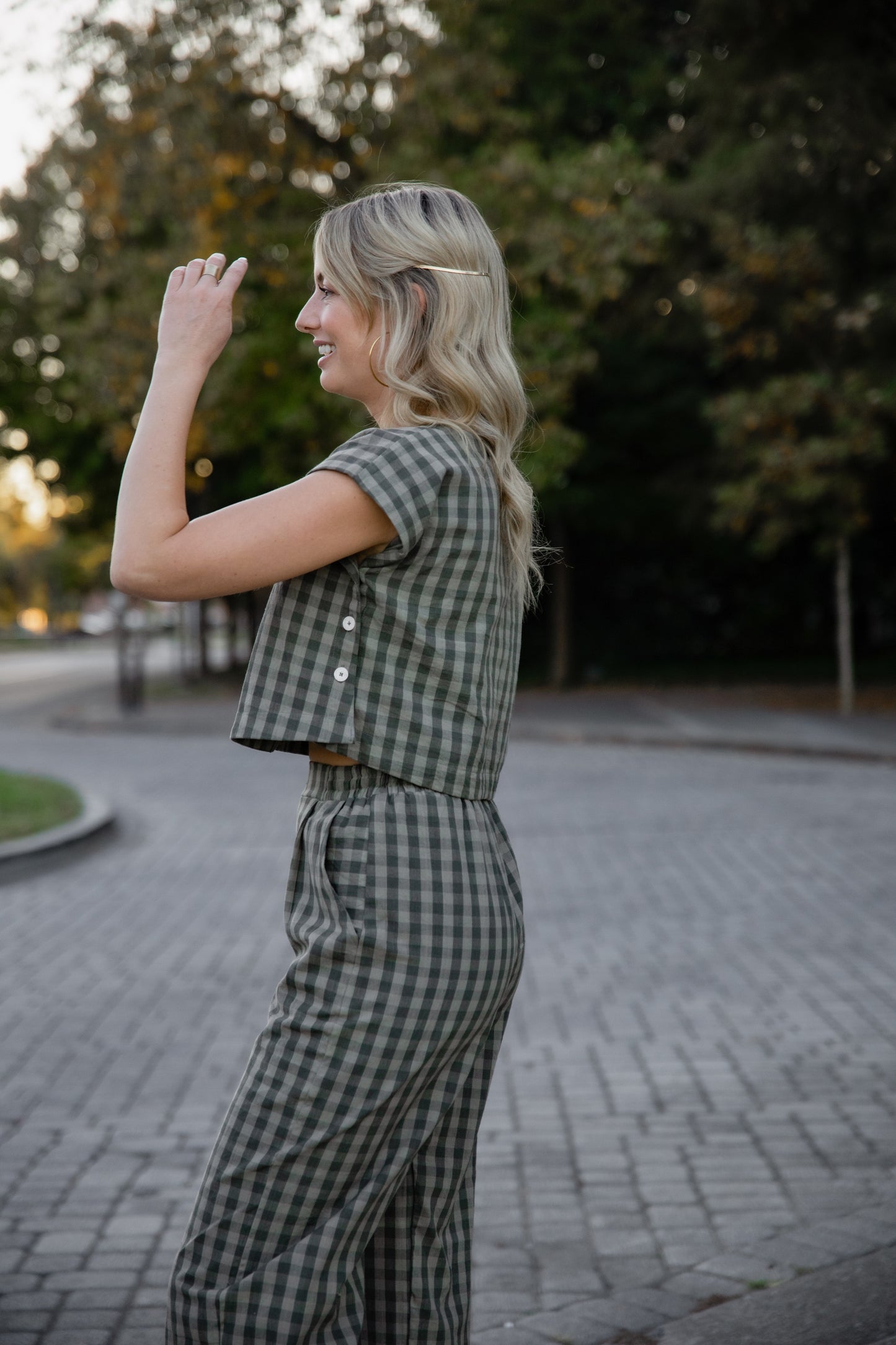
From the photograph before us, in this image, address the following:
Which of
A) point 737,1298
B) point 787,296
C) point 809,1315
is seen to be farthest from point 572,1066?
point 787,296

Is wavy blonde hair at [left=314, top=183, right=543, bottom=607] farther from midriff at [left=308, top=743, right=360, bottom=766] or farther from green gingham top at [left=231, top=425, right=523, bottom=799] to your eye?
midriff at [left=308, top=743, right=360, bottom=766]

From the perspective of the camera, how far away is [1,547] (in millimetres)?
91625

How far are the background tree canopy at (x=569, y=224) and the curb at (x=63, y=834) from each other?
5.97 metres

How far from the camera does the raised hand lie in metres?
1.86

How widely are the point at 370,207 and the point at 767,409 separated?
56.7 feet

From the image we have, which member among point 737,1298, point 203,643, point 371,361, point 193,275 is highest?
point 193,275

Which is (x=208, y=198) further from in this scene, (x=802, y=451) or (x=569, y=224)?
(x=802, y=451)

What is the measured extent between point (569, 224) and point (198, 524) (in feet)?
56.1

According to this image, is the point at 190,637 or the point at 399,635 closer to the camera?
the point at 399,635

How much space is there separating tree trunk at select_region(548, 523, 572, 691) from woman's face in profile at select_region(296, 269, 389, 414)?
24.2 meters

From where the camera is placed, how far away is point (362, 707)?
1853 mm

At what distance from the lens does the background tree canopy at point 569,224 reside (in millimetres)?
16312

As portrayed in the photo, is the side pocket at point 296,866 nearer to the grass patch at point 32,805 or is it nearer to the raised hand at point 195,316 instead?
Answer: the raised hand at point 195,316

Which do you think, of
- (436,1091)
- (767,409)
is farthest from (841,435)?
(436,1091)
